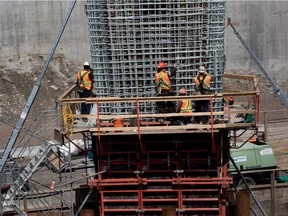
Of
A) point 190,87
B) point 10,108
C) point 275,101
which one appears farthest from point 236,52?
point 190,87

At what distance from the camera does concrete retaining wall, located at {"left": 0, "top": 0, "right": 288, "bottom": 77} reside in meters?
49.6

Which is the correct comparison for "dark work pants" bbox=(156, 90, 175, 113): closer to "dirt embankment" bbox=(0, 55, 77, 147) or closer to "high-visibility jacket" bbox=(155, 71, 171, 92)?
"high-visibility jacket" bbox=(155, 71, 171, 92)

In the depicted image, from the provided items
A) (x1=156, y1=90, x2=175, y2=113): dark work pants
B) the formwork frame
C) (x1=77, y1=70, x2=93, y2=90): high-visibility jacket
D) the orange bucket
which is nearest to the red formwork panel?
the formwork frame

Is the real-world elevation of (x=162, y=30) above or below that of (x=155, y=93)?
above

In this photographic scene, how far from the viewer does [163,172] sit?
63.9 ft

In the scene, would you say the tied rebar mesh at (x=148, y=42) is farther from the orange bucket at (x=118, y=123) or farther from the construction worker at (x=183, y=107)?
the construction worker at (x=183, y=107)

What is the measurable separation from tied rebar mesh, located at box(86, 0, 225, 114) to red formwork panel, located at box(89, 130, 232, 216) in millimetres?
1454

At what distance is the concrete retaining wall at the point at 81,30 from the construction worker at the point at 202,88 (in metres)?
31.0

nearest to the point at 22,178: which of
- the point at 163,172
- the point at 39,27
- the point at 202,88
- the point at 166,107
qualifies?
the point at 163,172

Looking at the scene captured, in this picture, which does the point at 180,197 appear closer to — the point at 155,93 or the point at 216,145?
the point at 216,145

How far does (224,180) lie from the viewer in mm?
19266

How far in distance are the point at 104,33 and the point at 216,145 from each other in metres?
4.57

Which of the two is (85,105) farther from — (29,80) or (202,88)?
(29,80)

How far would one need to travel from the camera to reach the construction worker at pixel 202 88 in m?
19.0
